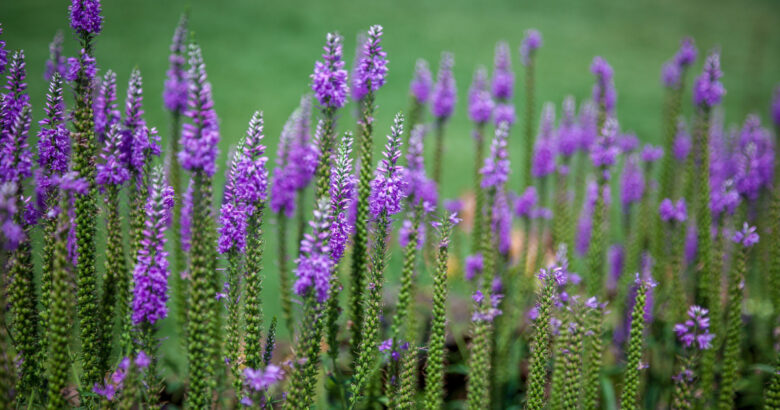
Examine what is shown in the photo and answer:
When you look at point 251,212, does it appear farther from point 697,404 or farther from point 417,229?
point 697,404

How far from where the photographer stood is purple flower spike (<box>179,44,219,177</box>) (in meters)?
1.30

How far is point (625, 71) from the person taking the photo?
7.82 m

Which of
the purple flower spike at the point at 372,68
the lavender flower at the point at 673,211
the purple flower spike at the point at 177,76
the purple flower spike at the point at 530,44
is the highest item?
the purple flower spike at the point at 530,44

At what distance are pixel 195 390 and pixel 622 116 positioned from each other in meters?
6.69

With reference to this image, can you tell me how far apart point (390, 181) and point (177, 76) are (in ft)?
4.90

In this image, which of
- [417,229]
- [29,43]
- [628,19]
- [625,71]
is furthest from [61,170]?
[628,19]

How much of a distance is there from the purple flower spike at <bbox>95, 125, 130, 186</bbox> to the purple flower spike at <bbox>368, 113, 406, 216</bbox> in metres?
0.78

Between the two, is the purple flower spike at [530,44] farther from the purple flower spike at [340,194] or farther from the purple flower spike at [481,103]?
the purple flower spike at [340,194]

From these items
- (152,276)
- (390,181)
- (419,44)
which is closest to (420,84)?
(390,181)

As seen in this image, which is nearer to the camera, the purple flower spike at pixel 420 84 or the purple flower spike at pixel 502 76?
the purple flower spike at pixel 420 84

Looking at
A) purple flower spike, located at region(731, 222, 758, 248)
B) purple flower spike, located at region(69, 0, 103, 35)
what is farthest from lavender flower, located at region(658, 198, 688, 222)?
purple flower spike, located at region(69, 0, 103, 35)

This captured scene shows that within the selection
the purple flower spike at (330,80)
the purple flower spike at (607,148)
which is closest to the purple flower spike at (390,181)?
the purple flower spike at (330,80)

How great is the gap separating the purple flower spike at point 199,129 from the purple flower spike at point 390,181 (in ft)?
1.79

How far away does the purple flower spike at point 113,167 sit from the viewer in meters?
1.56
